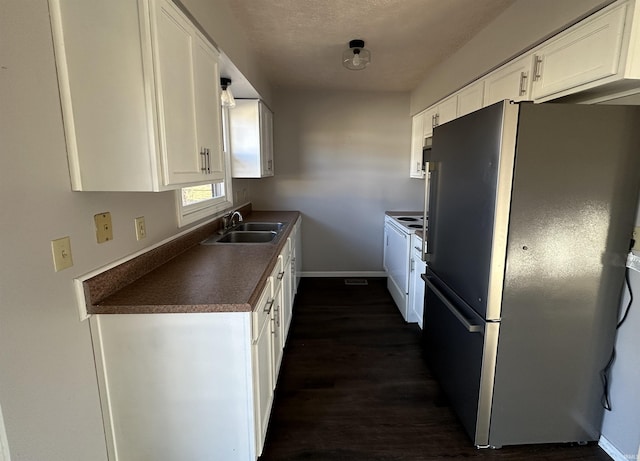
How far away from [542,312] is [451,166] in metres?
0.91

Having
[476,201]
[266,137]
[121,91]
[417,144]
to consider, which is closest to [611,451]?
[476,201]

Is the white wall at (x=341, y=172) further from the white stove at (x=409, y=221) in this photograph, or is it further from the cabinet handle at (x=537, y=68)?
the cabinet handle at (x=537, y=68)

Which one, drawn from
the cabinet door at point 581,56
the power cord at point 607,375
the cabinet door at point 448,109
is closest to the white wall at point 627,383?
the power cord at point 607,375

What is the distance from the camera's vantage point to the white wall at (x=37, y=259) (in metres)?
0.89

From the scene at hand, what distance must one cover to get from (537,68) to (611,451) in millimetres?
2067

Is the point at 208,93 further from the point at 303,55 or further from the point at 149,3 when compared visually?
the point at 303,55

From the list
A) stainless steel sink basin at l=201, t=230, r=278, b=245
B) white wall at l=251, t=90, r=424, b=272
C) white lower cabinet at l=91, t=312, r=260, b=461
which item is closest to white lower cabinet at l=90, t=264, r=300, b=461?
white lower cabinet at l=91, t=312, r=260, b=461

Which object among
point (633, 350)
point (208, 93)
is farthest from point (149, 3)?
point (633, 350)

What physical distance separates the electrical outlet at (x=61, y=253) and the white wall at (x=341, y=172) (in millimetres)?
3087

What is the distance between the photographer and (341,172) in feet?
13.7

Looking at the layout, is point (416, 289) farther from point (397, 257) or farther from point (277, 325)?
point (277, 325)

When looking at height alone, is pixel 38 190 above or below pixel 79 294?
above

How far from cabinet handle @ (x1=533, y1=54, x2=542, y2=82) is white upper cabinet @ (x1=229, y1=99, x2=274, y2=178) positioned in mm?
2271

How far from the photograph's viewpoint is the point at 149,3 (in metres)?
1.11
